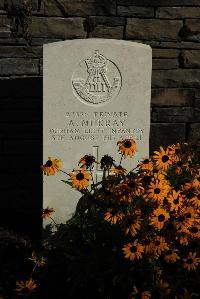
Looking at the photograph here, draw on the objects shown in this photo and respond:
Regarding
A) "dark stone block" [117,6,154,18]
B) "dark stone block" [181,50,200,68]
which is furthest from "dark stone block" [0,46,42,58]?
"dark stone block" [181,50,200,68]

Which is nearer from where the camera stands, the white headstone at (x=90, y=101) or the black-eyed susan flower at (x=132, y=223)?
the black-eyed susan flower at (x=132, y=223)

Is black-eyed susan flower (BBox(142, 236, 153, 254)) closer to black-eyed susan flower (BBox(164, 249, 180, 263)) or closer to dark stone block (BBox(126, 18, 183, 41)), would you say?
black-eyed susan flower (BBox(164, 249, 180, 263))

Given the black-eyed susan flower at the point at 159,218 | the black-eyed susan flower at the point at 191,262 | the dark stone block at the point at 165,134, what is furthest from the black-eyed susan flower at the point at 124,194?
the dark stone block at the point at 165,134

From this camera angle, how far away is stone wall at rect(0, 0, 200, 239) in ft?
14.6

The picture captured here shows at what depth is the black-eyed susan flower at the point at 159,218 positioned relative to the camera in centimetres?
262

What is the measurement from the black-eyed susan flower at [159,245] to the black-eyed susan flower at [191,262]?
0.49 ft

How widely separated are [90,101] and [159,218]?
137cm

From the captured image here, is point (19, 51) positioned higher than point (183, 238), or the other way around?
point (19, 51)

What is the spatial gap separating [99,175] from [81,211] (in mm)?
590

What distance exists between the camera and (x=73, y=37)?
449 centimetres

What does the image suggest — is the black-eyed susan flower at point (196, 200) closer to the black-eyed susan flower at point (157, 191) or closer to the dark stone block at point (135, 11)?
the black-eyed susan flower at point (157, 191)

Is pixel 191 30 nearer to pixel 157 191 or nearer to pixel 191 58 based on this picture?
pixel 191 58

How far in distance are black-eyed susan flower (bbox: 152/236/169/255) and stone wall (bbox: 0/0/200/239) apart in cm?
189

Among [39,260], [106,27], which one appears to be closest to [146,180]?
[39,260]
